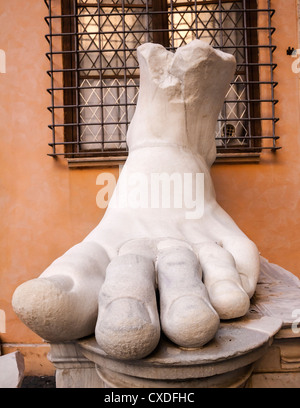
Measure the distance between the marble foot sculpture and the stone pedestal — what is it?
44 mm

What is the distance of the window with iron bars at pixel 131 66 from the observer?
8.71 ft

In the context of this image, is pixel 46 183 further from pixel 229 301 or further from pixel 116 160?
pixel 229 301

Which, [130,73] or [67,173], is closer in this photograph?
[67,173]

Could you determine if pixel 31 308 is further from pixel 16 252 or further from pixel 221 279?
pixel 16 252

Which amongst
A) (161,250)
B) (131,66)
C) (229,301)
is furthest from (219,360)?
(131,66)

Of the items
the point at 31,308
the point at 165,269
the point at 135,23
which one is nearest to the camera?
the point at 31,308

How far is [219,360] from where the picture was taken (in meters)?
0.88

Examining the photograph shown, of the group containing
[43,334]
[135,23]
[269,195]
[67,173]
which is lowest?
[43,334]

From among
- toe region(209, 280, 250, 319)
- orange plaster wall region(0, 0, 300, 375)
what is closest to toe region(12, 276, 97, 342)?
toe region(209, 280, 250, 319)

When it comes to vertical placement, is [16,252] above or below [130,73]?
below

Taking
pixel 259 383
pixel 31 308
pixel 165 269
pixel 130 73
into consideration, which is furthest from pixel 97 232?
pixel 130 73

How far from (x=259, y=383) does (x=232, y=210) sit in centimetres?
165

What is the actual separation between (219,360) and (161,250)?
1.48ft

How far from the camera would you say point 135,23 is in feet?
9.44
